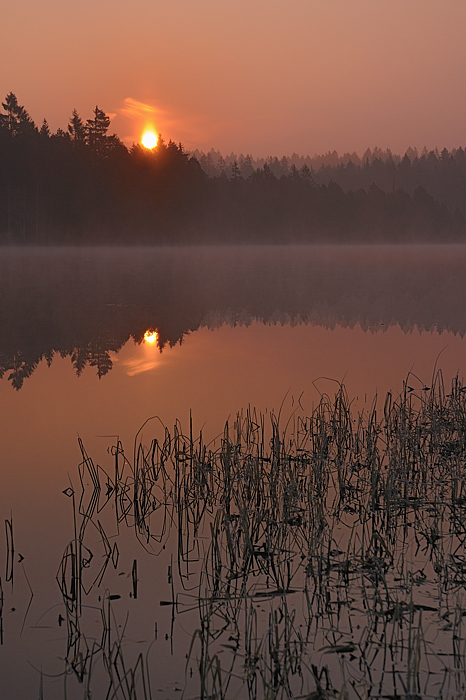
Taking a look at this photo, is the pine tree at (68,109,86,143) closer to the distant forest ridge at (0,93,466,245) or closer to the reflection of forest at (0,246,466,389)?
the distant forest ridge at (0,93,466,245)

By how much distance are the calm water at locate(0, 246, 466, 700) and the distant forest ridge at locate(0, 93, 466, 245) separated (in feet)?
158

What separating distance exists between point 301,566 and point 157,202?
95.4 metres

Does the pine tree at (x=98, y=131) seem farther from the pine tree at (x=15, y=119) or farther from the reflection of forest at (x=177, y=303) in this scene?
the reflection of forest at (x=177, y=303)

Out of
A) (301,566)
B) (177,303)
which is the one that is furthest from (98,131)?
(301,566)

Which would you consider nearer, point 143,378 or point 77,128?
point 143,378

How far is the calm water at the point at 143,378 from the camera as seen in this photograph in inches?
198

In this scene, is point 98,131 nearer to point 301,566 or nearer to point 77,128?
point 77,128

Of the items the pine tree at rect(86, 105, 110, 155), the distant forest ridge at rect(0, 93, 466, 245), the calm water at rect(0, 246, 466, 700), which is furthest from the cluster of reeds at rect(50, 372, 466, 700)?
the pine tree at rect(86, 105, 110, 155)

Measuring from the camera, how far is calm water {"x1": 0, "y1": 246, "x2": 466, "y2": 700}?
504 centimetres

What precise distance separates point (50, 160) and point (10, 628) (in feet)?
284

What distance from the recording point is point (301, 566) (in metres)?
5.83

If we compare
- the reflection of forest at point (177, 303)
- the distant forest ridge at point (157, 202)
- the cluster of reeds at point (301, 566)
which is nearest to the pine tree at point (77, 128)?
the distant forest ridge at point (157, 202)

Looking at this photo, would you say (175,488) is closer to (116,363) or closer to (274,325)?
Result: (116,363)

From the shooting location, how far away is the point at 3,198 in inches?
3265
